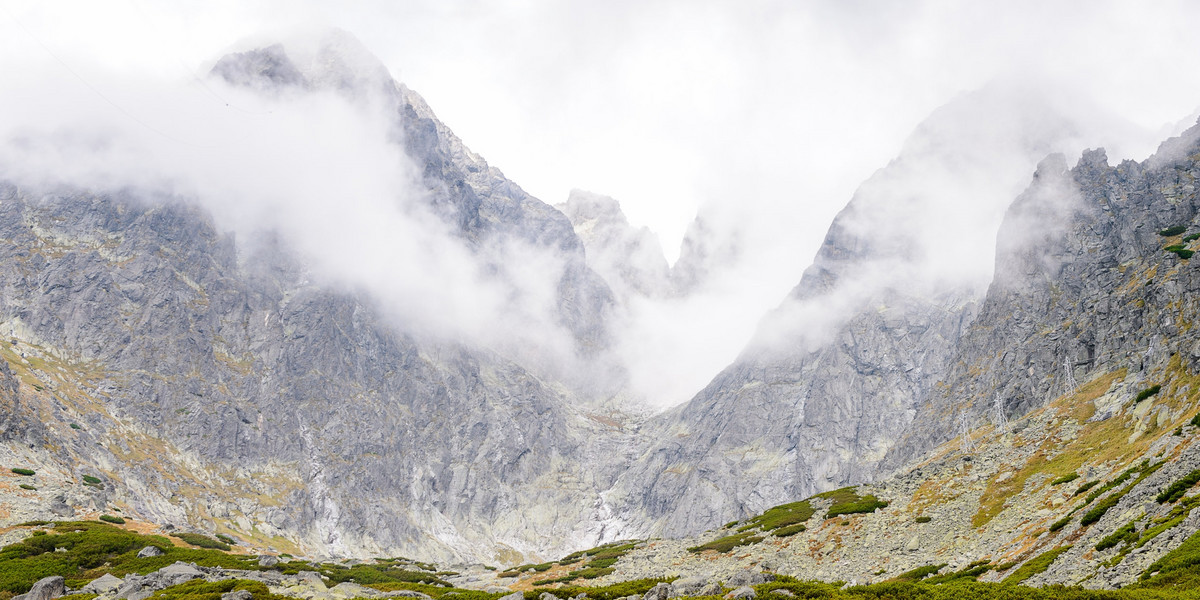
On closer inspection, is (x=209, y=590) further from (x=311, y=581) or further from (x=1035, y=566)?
(x=1035, y=566)

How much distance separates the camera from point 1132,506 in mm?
34375

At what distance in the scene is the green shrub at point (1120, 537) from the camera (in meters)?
31.0

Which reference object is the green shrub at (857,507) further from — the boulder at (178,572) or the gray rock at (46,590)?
the gray rock at (46,590)

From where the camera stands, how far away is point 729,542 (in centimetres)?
6856

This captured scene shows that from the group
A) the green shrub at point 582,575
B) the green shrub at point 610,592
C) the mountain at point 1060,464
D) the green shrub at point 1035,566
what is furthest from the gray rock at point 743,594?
the green shrub at point 582,575

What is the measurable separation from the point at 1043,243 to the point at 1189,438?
11049cm

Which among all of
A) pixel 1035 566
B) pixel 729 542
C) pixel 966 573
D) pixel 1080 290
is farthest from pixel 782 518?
pixel 1080 290

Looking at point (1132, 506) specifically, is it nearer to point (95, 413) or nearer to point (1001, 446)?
point (1001, 446)

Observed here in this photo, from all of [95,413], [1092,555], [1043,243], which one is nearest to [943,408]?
[1043,243]

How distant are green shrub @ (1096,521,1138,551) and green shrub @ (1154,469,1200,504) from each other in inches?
86.8

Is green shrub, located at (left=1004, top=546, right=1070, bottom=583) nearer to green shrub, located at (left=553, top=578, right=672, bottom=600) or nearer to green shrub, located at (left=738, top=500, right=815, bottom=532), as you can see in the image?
green shrub, located at (left=553, top=578, right=672, bottom=600)

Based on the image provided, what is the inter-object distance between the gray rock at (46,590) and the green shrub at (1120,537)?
58245 mm

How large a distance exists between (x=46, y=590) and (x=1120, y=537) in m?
60.0

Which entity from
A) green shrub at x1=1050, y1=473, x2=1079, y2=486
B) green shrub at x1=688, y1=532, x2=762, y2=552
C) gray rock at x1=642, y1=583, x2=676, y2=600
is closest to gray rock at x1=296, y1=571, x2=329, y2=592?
gray rock at x1=642, y1=583, x2=676, y2=600
